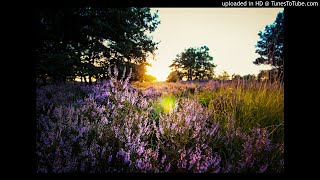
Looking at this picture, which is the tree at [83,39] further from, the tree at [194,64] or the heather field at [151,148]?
the tree at [194,64]

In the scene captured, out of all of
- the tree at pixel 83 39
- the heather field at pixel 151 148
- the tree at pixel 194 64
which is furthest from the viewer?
the tree at pixel 194 64

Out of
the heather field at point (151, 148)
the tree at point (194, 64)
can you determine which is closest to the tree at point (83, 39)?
the heather field at point (151, 148)

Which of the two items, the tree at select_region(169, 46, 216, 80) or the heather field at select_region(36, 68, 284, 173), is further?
the tree at select_region(169, 46, 216, 80)

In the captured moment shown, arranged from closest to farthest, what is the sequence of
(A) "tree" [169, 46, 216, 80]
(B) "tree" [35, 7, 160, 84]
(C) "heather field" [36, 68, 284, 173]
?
(C) "heather field" [36, 68, 284, 173]
(B) "tree" [35, 7, 160, 84]
(A) "tree" [169, 46, 216, 80]

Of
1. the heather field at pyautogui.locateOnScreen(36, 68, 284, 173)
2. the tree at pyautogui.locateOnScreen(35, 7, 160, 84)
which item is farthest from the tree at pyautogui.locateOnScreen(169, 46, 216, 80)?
the heather field at pyautogui.locateOnScreen(36, 68, 284, 173)

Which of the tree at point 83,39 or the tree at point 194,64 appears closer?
the tree at point 83,39

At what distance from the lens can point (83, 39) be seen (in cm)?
1041

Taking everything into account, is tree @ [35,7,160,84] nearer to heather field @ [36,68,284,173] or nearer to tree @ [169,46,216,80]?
heather field @ [36,68,284,173]

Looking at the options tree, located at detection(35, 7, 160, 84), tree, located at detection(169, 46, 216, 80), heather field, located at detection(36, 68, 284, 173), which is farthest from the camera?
tree, located at detection(169, 46, 216, 80)

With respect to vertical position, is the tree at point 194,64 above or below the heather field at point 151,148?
above

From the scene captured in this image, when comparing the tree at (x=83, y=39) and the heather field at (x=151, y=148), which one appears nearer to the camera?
the heather field at (x=151, y=148)

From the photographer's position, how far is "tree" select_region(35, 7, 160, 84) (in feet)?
28.2

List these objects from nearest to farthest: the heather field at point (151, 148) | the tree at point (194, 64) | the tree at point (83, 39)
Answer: the heather field at point (151, 148) < the tree at point (83, 39) < the tree at point (194, 64)

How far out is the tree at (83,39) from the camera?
8594 mm
